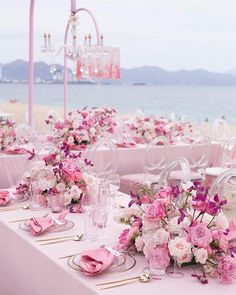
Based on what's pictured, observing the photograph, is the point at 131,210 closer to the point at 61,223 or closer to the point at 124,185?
the point at 61,223

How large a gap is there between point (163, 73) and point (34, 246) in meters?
40.5

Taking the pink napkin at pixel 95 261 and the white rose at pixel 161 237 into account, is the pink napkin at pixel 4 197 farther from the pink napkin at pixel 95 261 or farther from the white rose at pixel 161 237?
the white rose at pixel 161 237

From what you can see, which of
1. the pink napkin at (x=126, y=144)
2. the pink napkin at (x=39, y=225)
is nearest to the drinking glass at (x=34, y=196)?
the pink napkin at (x=39, y=225)

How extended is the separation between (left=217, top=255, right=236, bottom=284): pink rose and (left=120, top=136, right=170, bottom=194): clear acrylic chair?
12.0 feet

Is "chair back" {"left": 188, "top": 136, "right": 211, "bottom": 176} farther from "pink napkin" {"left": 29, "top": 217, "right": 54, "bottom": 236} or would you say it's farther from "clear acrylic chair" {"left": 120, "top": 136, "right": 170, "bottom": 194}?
"pink napkin" {"left": 29, "top": 217, "right": 54, "bottom": 236}

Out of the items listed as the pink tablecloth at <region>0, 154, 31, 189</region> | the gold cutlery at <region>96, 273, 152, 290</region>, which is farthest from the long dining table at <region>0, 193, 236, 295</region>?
the pink tablecloth at <region>0, 154, 31, 189</region>

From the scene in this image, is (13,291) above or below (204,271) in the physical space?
below

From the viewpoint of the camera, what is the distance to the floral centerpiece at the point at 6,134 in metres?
6.00

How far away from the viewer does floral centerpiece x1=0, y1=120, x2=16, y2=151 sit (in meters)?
6.00

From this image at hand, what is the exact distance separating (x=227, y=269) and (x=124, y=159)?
14.7ft

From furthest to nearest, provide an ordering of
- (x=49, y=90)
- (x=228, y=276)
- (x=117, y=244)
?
1. (x=49, y=90)
2. (x=117, y=244)
3. (x=228, y=276)

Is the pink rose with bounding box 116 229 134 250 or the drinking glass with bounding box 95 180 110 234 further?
the drinking glass with bounding box 95 180 110 234

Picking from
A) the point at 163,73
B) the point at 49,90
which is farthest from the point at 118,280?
the point at 49,90

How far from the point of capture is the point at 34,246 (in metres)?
2.68
